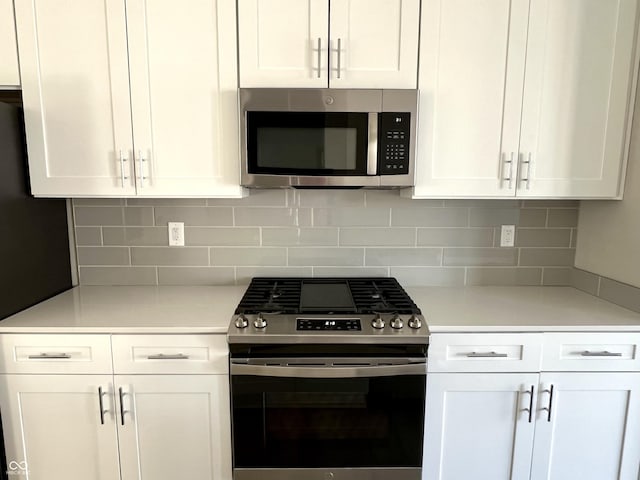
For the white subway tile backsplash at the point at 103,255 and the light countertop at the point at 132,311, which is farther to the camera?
the white subway tile backsplash at the point at 103,255

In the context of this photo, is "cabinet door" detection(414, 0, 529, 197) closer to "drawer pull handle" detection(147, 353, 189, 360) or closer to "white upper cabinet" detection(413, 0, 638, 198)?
"white upper cabinet" detection(413, 0, 638, 198)

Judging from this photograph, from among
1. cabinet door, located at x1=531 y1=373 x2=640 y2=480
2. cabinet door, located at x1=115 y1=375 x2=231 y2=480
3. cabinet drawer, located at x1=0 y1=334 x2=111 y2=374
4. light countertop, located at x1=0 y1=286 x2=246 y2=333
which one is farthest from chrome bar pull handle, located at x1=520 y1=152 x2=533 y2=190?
cabinet drawer, located at x1=0 y1=334 x2=111 y2=374

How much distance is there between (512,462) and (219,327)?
1262mm

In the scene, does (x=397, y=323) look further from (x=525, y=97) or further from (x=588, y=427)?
(x=525, y=97)

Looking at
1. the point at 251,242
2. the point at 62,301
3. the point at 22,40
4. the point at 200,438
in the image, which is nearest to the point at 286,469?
the point at 200,438

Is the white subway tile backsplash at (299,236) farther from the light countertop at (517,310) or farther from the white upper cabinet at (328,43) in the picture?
the white upper cabinet at (328,43)

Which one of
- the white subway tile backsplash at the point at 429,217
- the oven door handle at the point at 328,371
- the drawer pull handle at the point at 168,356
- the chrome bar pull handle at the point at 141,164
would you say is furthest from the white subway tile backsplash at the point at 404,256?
the chrome bar pull handle at the point at 141,164

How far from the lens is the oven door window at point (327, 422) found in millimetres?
1439

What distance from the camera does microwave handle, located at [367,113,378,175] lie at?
155cm

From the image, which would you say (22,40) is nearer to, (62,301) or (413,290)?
(62,301)

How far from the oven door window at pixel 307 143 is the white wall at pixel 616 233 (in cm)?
113

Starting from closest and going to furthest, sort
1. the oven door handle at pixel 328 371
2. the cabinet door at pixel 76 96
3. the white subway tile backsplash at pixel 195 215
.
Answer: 1. the oven door handle at pixel 328 371
2. the cabinet door at pixel 76 96
3. the white subway tile backsplash at pixel 195 215

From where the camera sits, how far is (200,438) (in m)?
1.50

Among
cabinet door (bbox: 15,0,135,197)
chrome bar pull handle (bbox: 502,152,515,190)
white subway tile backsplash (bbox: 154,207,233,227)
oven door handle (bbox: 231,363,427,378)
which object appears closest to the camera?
oven door handle (bbox: 231,363,427,378)
